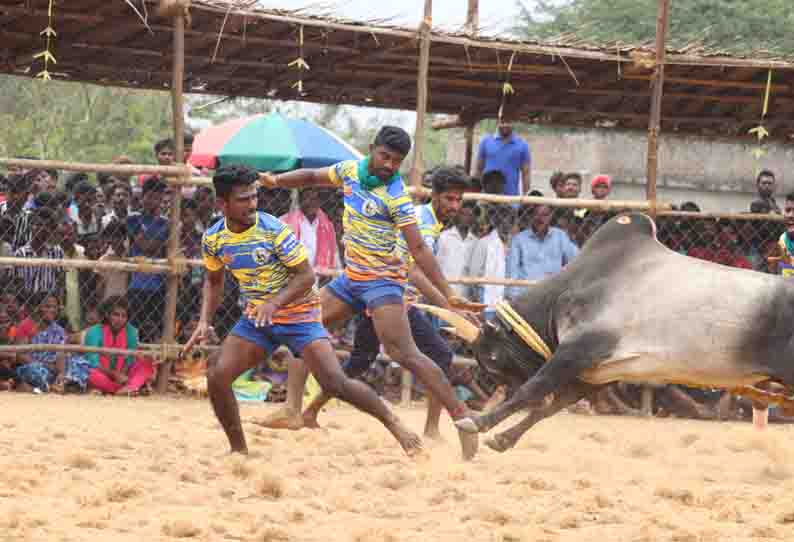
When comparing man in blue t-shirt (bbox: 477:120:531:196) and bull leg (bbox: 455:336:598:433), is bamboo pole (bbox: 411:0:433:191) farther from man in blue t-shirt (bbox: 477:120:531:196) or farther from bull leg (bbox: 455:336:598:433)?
bull leg (bbox: 455:336:598:433)

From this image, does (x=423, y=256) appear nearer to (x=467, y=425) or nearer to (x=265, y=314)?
(x=467, y=425)

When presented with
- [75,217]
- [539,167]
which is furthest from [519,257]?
[539,167]

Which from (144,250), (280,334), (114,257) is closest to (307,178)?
(280,334)

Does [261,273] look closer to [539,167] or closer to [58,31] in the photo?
[58,31]

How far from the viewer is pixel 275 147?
1201 centimetres

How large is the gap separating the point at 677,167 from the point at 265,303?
18.9m

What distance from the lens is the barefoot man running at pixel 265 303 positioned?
19.7 feet

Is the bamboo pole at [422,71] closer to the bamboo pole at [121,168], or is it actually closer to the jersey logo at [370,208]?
the bamboo pole at [121,168]

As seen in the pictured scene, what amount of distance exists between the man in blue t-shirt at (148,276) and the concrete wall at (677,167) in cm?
1428

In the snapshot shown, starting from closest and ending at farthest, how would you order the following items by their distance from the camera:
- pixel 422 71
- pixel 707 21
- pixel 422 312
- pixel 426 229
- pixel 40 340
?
1. pixel 426 229
2. pixel 422 312
3. pixel 40 340
4. pixel 422 71
5. pixel 707 21

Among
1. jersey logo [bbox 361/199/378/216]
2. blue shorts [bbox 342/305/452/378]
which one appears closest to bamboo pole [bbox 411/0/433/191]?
blue shorts [bbox 342/305/452/378]

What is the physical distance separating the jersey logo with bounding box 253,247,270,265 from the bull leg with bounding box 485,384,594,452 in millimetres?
1446

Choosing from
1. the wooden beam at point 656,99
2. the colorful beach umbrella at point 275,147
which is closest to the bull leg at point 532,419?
the wooden beam at point 656,99

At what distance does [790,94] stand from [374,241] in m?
6.82
